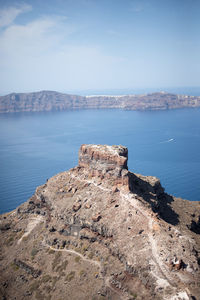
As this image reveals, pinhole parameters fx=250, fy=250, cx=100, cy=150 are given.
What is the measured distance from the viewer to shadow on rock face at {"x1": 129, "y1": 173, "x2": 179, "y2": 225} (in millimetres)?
49950

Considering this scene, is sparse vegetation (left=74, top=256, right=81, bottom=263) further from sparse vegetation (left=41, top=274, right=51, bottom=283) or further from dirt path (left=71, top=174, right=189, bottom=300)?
dirt path (left=71, top=174, right=189, bottom=300)

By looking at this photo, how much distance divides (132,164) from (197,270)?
88.0 meters

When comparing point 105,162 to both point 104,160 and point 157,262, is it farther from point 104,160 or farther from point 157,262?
point 157,262

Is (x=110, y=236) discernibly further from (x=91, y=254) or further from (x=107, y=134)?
(x=107, y=134)

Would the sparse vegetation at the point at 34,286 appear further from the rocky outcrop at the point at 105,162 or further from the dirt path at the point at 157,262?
the rocky outcrop at the point at 105,162

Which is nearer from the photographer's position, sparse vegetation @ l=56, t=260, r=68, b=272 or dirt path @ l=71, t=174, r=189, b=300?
dirt path @ l=71, t=174, r=189, b=300

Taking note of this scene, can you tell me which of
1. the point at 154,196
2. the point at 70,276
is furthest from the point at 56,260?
the point at 154,196

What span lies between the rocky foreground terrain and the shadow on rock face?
28 cm

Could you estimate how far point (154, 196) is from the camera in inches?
2080

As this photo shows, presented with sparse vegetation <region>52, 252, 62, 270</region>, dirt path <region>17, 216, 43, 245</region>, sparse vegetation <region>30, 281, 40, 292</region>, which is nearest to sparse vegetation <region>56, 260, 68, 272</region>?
sparse vegetation <region>52, 252, 62, 270</region>

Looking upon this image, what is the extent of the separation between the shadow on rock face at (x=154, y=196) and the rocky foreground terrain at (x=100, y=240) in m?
0.28

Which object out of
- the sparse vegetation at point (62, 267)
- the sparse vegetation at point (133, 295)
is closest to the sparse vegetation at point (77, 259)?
the sparse vegetation at point (62, 267)

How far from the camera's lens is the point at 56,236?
47281 mm

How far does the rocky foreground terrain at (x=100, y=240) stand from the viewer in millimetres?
32875
